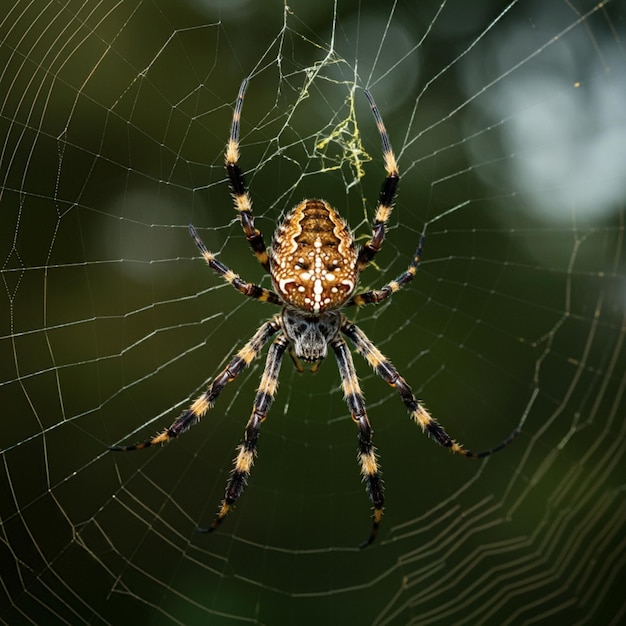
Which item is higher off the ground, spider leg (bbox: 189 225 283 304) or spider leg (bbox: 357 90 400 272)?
spider leg (bbox: 357 90 400 272)

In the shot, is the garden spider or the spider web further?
the spider web

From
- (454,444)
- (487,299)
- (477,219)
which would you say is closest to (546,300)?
(487,299)

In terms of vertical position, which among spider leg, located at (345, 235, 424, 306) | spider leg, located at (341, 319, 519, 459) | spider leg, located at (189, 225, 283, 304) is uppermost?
spider leg, located at (345, 235, 424, 306)

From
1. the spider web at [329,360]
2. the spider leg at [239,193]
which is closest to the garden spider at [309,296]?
the spider leg at [239,193]

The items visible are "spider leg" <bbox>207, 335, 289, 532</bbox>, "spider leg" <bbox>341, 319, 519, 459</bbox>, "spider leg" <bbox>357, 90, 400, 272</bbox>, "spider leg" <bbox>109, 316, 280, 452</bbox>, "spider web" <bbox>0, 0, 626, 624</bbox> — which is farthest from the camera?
"spider web" <bbox>0, 0, 626, 624</bbox>

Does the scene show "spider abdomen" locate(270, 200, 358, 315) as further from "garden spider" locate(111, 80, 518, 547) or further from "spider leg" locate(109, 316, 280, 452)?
"spider leg" locate(109, 316, 280, 452)

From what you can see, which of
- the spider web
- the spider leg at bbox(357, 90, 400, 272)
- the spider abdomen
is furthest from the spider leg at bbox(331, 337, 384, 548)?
the spider web
